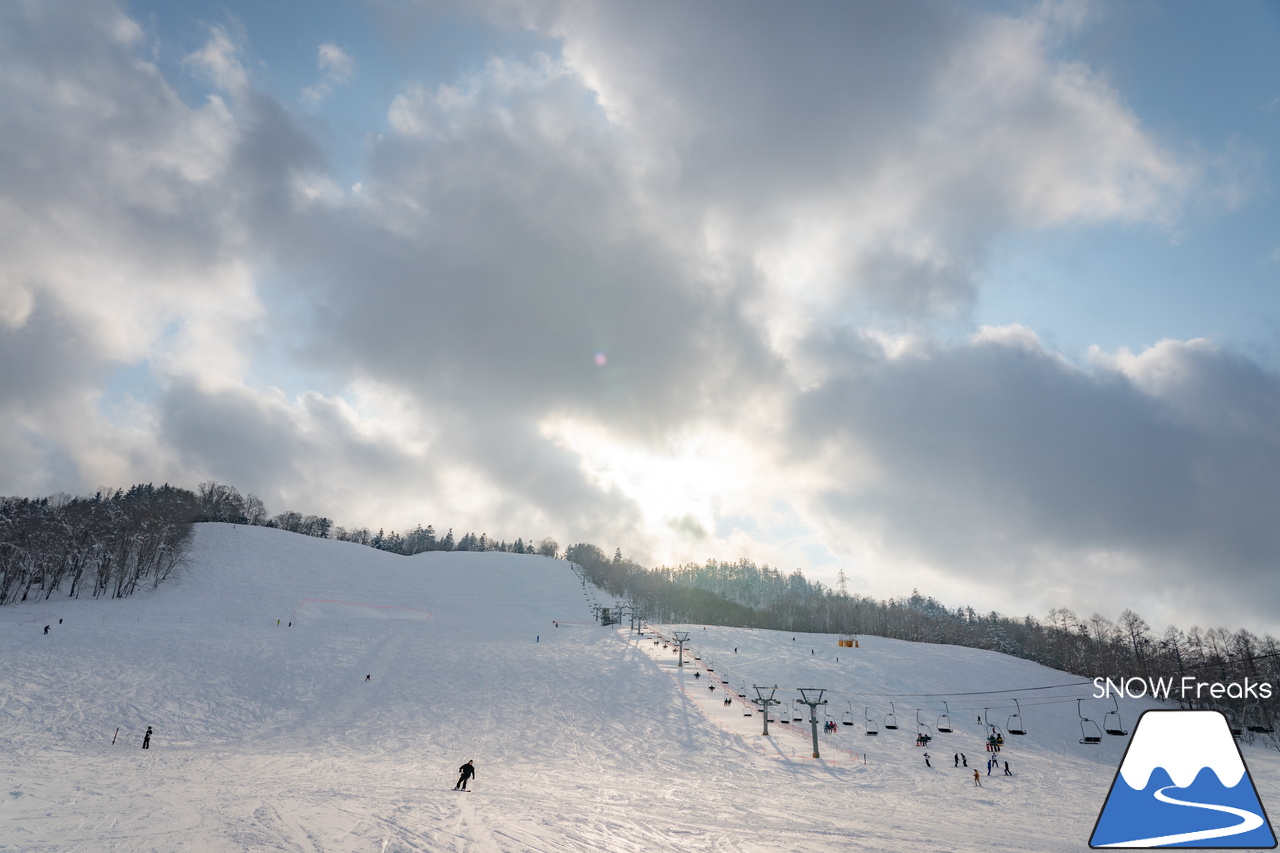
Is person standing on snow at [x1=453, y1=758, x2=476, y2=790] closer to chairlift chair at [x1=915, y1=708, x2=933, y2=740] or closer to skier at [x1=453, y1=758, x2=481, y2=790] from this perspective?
skier at [x1=453, y1=758, x2=481, y2=790]

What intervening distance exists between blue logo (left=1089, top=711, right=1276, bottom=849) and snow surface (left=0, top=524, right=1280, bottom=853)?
15.6 m

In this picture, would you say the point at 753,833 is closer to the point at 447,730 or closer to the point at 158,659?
the point at 447,730

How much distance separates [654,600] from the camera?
175875 millimetres

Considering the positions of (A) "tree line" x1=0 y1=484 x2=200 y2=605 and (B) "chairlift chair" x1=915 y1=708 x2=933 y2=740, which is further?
(A) "tree line" x1=0 y1=484 x2=200 y2=605

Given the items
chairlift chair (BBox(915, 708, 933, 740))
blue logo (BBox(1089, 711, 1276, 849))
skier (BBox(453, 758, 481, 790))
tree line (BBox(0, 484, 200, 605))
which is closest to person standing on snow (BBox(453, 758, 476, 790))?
skier (BBox(453, 758, 481, 790))

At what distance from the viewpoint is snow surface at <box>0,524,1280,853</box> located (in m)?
19.9

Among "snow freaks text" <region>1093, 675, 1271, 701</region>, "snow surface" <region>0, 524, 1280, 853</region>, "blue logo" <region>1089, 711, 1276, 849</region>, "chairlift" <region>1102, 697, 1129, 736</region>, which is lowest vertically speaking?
"snow surface" <region>0, 524, 1280, 853</region>

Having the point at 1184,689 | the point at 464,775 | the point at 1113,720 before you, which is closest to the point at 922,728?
the point at 1113,720

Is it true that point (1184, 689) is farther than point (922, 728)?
Yes

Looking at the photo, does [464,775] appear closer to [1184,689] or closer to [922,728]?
[922,728]

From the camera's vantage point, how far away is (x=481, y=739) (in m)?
38.9

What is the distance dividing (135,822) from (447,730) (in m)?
24.5

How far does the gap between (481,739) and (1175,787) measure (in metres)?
40.3

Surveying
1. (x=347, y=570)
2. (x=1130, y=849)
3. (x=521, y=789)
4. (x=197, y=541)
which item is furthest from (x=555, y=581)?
(x=1130, y=849)
